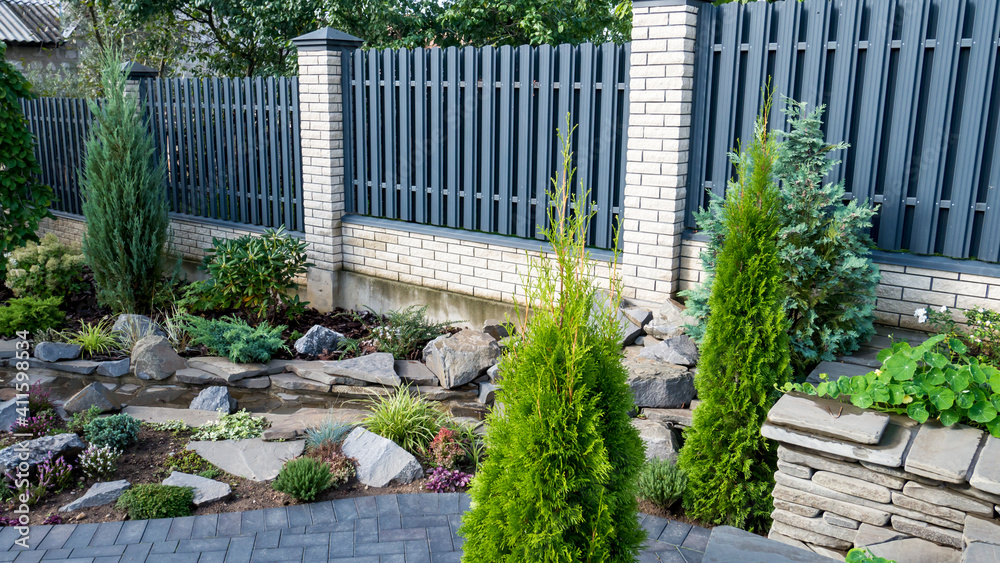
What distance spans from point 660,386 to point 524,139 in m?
2.57

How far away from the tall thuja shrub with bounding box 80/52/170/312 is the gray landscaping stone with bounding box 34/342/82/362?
1.01 m

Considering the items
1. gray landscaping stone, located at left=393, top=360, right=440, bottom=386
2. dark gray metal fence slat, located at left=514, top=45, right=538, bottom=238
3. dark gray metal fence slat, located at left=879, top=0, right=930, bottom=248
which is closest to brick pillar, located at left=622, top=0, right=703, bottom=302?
dark gray metal fence slat, located at left=514, top=45, right=538, bottom=238

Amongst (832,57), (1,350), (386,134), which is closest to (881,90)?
(832,57)

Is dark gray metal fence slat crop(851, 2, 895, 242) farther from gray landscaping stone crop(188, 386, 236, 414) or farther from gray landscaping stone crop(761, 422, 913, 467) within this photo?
gray landscaping stone crop(188, 386, 236, 414)

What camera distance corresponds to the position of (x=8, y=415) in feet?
15.4

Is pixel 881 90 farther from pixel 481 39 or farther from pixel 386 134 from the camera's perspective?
pixel 481 39

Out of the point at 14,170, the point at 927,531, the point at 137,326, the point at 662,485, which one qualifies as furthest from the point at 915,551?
the point at 14,170

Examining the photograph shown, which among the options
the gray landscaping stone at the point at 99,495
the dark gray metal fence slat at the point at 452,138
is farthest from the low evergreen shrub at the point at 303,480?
the dark gray metal fence slat at the point at 452,138

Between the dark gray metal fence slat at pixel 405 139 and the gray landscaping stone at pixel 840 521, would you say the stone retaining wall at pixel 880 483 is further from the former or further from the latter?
the dark gray metal fence slat at pixel 405 139

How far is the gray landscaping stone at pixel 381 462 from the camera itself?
4.13m

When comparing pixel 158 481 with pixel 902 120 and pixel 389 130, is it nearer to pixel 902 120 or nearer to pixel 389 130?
pixel 389 130

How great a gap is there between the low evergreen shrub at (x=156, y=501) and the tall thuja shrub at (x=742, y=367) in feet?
8.39

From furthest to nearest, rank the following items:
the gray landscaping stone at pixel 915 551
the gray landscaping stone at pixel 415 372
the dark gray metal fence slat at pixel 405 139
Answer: the dark gray metal fence slat at pixel 405 139 → the gray landscaping stone at pixel 415 372 → the gray landscaping stone at pixel 915 551

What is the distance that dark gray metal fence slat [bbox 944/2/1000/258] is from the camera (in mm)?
4316
